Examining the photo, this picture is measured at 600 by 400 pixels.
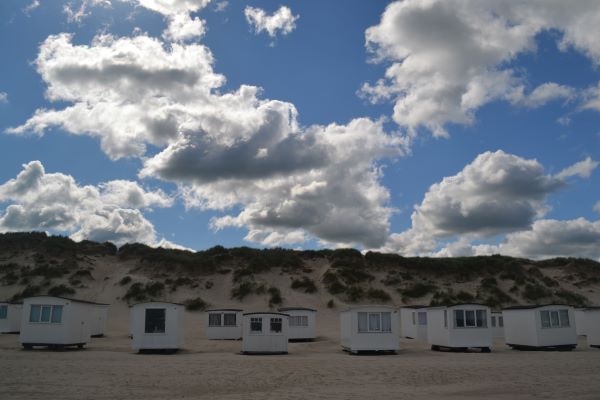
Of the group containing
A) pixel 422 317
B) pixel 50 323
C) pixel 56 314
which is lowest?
pixel 50 323

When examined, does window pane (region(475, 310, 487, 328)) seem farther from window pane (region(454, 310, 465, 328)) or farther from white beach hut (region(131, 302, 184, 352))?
white beach hut (region(131, 302, 184, 352))

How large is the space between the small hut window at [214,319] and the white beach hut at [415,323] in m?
12.2

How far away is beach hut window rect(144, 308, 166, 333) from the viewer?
26.2 metres

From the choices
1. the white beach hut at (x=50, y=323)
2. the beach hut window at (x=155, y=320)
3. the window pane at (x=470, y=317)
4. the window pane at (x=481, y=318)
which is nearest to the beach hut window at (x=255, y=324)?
the beach hut window at (x=155, y=320)

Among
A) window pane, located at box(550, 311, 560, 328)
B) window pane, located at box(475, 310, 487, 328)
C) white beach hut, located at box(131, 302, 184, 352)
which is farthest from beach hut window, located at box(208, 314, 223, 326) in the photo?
window pane, located at box(550, 311, 560, 328)

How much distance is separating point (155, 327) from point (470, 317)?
1546cm

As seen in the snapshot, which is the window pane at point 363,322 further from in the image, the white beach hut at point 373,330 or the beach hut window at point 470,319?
the beach hut window at point 470,319

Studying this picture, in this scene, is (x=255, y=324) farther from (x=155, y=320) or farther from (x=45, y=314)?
(x=45, y=314)

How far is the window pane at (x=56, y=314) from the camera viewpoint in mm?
26953

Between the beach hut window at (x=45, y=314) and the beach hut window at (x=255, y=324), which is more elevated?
the beach hut window at (x=45, y=314)

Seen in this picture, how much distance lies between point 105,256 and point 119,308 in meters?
14.5

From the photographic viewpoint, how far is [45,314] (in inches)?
1064

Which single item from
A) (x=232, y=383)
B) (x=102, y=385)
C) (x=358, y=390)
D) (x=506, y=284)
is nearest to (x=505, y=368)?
(x=358, y=390)

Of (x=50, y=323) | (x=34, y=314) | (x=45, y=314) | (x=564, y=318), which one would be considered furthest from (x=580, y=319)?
(x=34, y=314)
